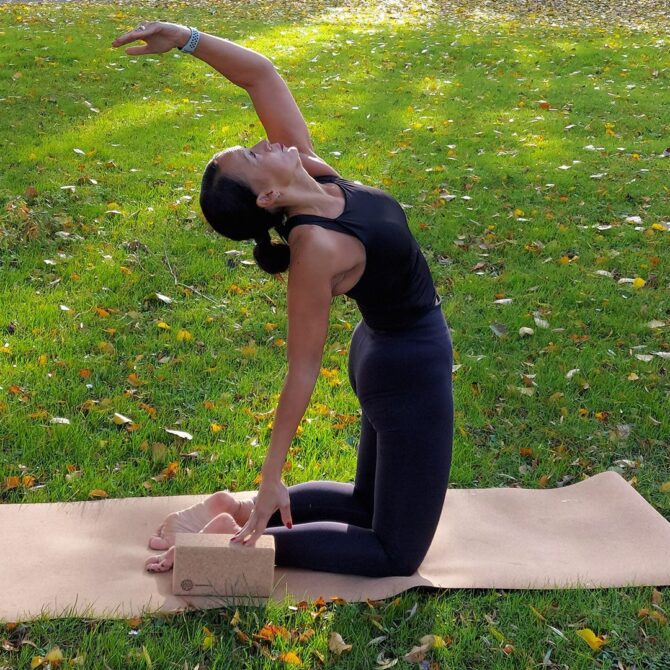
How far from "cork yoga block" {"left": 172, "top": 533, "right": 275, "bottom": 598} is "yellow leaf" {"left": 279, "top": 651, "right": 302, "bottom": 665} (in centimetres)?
26

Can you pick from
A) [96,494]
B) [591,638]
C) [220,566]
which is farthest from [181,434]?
[591,638]

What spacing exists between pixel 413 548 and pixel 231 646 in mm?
715

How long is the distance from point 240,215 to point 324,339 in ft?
1.47

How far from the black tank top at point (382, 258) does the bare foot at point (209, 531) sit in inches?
34.7

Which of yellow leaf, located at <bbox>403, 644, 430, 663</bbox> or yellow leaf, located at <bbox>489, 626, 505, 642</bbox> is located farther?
yellow leaf, located at <bbox>489, 626, 505, 642</bbox>

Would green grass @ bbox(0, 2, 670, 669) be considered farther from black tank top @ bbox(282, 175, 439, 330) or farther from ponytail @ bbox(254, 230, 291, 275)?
ponytail @ bbox(254, 230, 291, 275)

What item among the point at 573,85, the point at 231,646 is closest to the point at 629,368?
the point at 231,646

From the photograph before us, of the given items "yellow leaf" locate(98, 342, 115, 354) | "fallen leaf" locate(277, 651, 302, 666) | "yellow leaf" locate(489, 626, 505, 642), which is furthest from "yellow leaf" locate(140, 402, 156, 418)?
"yellow leaf" locate(489, 626, 505, 642)

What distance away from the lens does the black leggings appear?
279cm

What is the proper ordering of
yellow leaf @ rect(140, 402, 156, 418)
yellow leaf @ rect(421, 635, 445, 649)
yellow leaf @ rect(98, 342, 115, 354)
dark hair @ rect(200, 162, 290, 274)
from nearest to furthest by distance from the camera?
dark hair @ rect(200, 162, 290, 274) → yellow leaf @ rect(421, 635, 445, 649) → yellow leaf @ rect(140, 402, 156, 418) → yellow leaf @ rect(98, 342, 115, 354)

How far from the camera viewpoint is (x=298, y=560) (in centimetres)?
298

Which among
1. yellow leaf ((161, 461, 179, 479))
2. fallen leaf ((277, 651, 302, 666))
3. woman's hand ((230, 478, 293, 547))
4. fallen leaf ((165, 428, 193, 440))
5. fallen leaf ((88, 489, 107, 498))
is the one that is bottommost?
fallen leaf ((165, 428, 193, 440))

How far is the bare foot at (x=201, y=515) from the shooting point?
3.07 m

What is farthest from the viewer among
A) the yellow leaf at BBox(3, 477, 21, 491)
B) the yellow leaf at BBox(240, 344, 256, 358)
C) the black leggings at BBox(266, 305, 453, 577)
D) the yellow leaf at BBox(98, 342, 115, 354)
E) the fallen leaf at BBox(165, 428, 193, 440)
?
the yellow leaf at BBox(240, 344, 256, 358)
